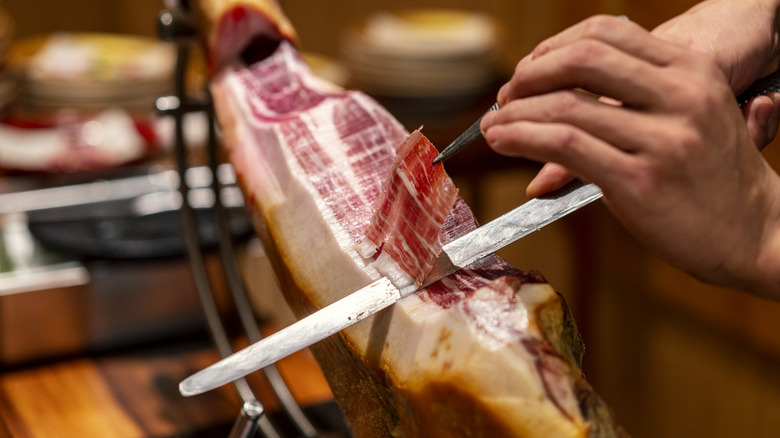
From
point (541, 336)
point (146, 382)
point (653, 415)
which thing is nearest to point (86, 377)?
point (146, 382)

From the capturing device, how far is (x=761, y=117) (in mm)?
649

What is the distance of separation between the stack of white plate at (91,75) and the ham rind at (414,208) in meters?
1.55

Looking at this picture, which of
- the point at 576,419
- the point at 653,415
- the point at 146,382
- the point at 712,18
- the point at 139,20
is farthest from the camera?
the point at 139,20

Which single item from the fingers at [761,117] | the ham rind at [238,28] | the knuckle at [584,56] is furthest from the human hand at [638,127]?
the ham rind at [238,28]

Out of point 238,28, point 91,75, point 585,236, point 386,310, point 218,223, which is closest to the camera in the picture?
point 386,310

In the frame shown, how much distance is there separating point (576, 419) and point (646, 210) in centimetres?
14

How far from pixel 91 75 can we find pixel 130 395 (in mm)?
1137

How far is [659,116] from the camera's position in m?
0.49

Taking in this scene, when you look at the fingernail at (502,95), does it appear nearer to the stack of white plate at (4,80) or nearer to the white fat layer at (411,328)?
the white fat layer at (411,328)

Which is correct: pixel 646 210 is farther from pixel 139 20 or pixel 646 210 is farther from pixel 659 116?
pixel 139 20

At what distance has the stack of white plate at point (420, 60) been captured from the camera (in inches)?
81.1

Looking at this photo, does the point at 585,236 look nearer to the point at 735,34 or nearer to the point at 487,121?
the point at 735,34

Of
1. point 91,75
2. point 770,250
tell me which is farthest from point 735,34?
point 91,75

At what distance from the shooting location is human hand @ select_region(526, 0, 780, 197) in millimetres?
654
